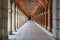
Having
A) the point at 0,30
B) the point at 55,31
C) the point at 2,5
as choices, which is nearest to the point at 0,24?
the point at 0,30

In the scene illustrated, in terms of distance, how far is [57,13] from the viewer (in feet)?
29.6

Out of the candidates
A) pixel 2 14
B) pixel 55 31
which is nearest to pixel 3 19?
pixel 2 14

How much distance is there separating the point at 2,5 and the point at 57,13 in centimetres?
314

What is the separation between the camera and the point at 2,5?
8.77 m

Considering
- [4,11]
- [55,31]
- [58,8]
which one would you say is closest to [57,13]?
[58,8]

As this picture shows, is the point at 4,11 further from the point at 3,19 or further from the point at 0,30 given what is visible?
the point at 0,30

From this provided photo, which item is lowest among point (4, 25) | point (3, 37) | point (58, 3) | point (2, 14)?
point (3, 37)

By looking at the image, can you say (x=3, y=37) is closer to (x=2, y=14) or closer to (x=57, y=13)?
(x=2, y=14)

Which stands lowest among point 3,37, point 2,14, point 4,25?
point 3,37

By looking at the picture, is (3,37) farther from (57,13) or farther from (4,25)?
(57,13)

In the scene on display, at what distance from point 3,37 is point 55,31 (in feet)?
9.80

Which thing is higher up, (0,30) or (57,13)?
(57,13)

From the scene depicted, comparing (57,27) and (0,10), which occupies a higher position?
(0,10)

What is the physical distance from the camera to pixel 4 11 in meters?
→ 8.99
